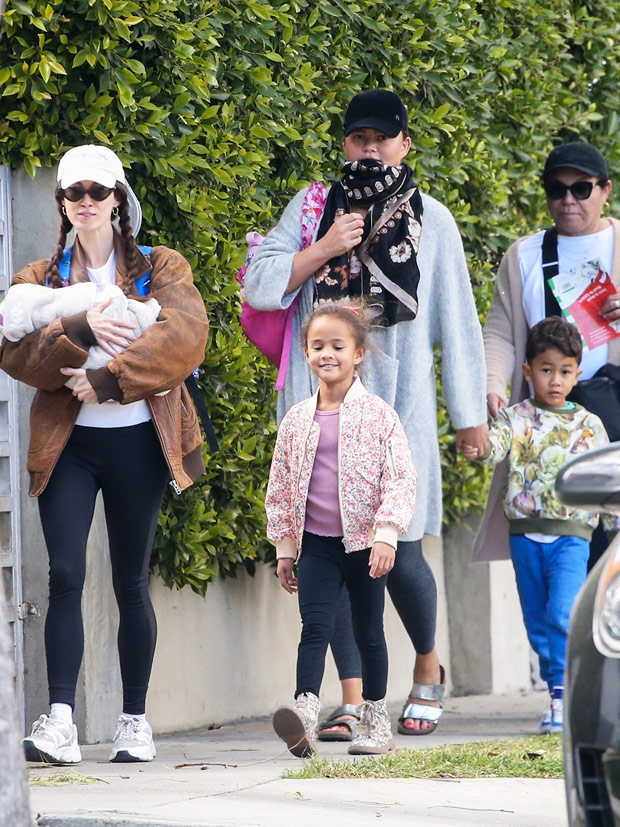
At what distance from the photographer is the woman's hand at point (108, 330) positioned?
5.23 meters

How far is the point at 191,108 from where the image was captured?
20.2 ft

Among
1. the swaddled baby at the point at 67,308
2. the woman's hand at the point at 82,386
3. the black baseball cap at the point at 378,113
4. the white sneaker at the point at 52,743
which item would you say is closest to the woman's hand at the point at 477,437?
the black baseball cap at the point at 378,113

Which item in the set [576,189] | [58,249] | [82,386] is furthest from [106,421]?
[576,189]

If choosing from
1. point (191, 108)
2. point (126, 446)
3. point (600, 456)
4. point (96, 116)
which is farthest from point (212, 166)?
point (600, 456)

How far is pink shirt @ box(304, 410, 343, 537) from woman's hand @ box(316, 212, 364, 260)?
2.22ft

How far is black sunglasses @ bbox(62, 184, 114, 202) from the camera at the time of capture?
17.5 feet

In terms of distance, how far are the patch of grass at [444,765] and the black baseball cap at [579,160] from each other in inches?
93.6

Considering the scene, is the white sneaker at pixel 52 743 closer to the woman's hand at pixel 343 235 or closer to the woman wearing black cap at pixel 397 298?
the woman wearing black cap at pixel 397 298

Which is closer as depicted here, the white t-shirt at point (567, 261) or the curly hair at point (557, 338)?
the curly hair at point (557, 338)

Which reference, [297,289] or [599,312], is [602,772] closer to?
[297,289]

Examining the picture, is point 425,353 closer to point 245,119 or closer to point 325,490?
point 325,490

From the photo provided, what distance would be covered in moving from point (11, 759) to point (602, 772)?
115 cm

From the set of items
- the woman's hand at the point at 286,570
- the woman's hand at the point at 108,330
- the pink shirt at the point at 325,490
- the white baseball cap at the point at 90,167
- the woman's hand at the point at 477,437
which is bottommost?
the woman's hand at the point at 286,570

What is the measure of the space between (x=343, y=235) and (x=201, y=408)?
809 millimetres
